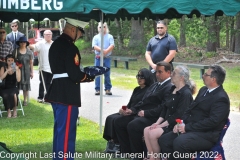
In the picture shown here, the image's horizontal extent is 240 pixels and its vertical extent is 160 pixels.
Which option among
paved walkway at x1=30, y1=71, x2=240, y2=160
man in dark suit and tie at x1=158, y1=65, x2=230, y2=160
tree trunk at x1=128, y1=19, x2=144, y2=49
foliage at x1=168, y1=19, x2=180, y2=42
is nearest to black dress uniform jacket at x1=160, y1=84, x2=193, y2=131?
man in dark suit and tie at x1=158, y1=65, x2=230, y2=160

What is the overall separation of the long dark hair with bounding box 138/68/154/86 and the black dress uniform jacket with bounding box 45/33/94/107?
3.72ft

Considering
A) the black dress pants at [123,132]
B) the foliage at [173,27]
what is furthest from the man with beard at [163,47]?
the foliage at [173,27]

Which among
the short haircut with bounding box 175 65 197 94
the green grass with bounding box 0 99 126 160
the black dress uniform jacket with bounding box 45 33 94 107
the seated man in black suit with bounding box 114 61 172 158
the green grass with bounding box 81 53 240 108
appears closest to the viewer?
the black dress uniform jacket with bounding box 45 33 94 107

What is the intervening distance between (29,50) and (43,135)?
3.94 meters

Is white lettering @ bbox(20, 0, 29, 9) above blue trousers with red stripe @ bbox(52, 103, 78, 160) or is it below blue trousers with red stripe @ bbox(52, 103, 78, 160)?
above

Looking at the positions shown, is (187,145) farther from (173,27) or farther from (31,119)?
(173,27)

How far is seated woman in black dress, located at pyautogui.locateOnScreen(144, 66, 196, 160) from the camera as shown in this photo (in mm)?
6359

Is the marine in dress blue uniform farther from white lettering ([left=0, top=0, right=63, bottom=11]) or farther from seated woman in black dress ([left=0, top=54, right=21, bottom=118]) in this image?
seated woman in black dress ([left=0, top=54, right=21, bottom=118])

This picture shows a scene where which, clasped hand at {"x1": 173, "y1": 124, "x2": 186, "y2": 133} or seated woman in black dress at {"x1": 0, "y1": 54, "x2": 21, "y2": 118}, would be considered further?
seated woman in black dress at {"x1": 0, "y1": 54, "x2": 21, "y2": 118}

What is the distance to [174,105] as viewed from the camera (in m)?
6.44

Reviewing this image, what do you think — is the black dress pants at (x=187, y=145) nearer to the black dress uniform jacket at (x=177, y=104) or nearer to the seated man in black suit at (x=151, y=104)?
the black dress uniform jacket at (x=177, y=104)

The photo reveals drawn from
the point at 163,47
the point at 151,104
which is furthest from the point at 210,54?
the point at 151,104

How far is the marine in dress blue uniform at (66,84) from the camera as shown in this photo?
20.2 feet

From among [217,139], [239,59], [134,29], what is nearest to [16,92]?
[217,139]
